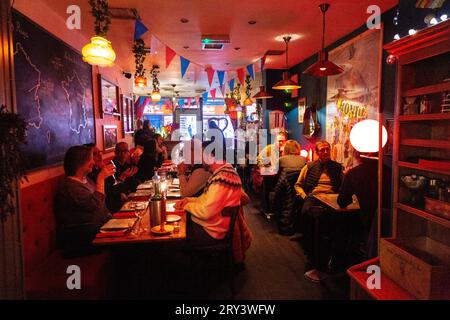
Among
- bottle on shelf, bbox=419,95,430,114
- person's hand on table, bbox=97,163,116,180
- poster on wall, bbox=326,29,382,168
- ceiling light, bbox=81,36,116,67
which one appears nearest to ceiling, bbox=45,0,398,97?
poster on wall, bbox=326,29,382,168

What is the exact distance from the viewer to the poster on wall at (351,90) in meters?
3.73

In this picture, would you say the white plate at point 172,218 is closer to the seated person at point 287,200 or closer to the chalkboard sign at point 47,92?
the chalkboard sign at point 47,92

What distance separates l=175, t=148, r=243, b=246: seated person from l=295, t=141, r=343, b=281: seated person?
56.4 inches

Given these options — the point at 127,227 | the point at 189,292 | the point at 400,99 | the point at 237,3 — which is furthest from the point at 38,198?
the point at 400,99

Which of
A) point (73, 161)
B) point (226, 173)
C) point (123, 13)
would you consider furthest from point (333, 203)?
point (123, 13)

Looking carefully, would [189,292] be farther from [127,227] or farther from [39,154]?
[39,154]

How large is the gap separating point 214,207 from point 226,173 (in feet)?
1.02

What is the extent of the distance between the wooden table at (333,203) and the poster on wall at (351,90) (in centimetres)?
97

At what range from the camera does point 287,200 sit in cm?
449

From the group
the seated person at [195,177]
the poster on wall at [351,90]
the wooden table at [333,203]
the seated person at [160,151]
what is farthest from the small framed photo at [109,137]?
the poster on wall at [351,90]

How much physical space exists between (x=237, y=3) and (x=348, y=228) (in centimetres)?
285

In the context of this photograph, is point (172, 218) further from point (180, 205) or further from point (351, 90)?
point (351, 90)

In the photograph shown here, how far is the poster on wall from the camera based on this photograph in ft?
12.2

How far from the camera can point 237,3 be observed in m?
3.18
